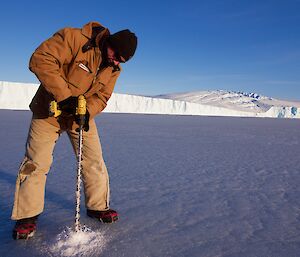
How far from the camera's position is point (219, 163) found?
162 inches

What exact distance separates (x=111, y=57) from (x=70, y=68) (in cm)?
24

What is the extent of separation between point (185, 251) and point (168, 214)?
1.76 feet

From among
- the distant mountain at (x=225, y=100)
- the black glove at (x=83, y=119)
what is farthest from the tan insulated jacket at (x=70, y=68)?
the distant mountain at (x=225, y=100)

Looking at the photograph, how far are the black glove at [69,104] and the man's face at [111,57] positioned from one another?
0.28m

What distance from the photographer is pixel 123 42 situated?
5.30 feet

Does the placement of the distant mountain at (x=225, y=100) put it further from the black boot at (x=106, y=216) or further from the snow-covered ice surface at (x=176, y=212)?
the black boot at (x=106, y=216)

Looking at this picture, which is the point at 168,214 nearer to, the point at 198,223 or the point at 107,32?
the point at 198,223

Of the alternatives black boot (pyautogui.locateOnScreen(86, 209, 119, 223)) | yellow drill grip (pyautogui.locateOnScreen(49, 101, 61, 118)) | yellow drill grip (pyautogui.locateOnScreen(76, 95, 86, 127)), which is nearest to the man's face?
yellow drill grip (pyautogui.locateOnScreen(76, 95, 86, 127))

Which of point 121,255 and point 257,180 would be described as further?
point 257,180

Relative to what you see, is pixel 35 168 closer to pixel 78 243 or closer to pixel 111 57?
pixel 78 243

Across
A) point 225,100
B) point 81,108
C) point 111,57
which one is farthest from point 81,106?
point 225,100

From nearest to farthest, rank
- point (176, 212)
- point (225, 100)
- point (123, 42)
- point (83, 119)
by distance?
point (123, 42) → point (83, 119) → point (176, 212) → point (225, 100)

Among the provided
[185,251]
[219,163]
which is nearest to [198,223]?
[185,251]

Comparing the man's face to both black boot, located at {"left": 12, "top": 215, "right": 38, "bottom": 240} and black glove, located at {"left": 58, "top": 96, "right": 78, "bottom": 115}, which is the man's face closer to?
black glove, located at {"left": 58, "top": 96, "right": 78, "bottom": 115}
